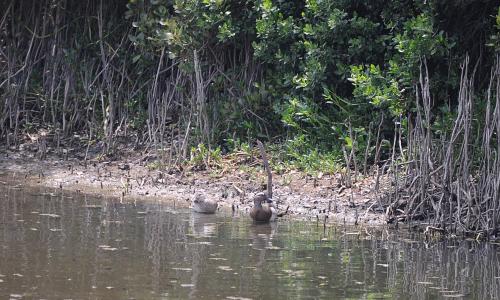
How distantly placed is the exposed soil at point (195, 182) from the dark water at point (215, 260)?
78cm

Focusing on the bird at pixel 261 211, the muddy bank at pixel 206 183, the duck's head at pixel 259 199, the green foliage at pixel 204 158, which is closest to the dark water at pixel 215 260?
the bird at pixel 261 211

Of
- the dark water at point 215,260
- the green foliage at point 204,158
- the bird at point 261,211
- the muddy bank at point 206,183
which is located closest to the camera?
the dark water at point 215,260

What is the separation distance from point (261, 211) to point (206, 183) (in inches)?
92.4

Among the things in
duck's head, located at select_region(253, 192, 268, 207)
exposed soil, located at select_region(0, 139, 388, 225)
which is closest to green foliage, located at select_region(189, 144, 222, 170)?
exposed soil, located at select_region(0, 139, 388, 225)

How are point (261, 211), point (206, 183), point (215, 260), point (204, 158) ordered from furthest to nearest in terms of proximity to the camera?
point (204, 158) < point (206, 183) < point (261, 211) < point (215, 260)

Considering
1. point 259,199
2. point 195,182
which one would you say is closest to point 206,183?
point 195,182

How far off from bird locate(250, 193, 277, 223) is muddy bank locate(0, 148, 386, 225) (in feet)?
1.89

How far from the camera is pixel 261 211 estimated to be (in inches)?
420

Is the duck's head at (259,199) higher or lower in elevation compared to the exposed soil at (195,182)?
lower

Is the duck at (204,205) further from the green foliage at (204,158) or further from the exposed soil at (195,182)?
the green foliage at (204,158)

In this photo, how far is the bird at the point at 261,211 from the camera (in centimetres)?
1069

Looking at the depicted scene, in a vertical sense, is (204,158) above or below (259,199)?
above

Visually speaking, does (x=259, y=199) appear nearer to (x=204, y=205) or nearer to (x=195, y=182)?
(x=204, y=205)

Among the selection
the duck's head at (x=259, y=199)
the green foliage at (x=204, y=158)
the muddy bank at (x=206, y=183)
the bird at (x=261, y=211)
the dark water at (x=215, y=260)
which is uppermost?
Result: the green foliage at (x=204, y=158)
